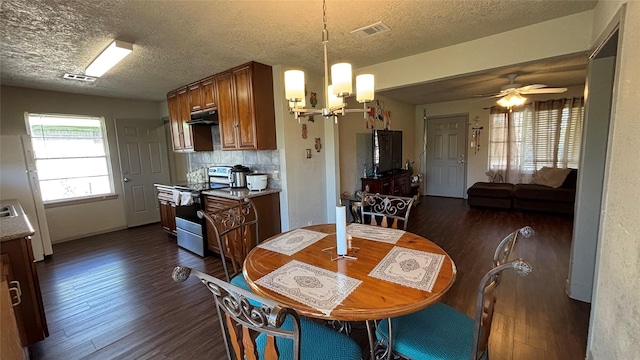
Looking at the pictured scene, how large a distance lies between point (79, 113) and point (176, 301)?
3946 mm

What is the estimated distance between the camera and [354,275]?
4.31ft

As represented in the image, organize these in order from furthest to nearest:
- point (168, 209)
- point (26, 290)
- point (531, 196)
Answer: point (531, 196), point (168, 209), point (26, 290)

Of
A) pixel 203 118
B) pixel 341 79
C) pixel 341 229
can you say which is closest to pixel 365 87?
pixel 341 79

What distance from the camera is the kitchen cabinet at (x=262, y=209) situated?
10.5ft

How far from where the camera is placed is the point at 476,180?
6266 mm

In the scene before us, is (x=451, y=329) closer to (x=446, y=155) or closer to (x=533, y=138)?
(x=533, y=138)

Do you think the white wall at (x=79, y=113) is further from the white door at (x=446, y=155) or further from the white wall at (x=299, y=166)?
the white door at (x=446, y=155)

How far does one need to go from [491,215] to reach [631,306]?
14.2 ft

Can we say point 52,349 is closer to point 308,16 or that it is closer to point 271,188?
point 271,188

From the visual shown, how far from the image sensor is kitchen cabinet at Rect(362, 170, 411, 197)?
4613 mm

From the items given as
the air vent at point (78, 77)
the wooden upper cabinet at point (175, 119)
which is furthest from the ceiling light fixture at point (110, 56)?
the wooden upper cabinet at point (175, 119)

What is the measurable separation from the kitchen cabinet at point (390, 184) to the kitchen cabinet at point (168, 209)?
3130mm

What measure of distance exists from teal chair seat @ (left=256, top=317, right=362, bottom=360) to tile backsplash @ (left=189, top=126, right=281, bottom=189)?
2343 millimetres

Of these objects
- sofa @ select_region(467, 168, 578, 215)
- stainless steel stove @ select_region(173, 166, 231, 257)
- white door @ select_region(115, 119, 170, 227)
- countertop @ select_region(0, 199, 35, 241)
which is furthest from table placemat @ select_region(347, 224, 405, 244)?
white door @ select_region(115, 119, 170, 227)
